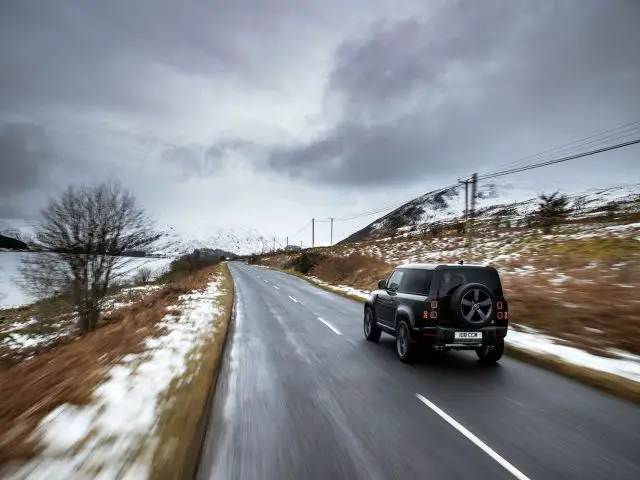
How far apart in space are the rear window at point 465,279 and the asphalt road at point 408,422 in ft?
4.89

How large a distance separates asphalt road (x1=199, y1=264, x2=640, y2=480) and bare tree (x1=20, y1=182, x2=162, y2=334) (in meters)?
13.6

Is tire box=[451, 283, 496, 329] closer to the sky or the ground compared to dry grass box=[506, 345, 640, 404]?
closer to the sky

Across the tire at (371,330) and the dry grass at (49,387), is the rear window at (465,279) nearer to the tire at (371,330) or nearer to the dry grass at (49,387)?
the tire at (371,330)

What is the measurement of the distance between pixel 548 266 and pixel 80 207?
912 inches

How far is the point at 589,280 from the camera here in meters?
13.4

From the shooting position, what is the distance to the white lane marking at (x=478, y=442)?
350cm

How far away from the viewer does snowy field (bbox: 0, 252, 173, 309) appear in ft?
66.1

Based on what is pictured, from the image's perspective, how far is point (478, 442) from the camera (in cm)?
412

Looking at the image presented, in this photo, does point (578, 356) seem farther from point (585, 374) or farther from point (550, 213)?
point (550, 213)

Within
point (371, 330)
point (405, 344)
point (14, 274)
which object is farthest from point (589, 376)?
point (14, 274)

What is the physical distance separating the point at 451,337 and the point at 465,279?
3.87 feet

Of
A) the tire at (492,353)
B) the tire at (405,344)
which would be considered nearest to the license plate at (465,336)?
the tire at (492,353)

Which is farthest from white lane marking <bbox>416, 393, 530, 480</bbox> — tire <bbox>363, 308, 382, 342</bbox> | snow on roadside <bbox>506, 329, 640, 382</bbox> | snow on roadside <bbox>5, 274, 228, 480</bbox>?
tire <bbox>363, 308, 382, 342</bbox>

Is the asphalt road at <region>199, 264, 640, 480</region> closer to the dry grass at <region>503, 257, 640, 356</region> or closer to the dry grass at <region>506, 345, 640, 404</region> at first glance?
the dry grass at <region>506, 345, 640, 404</region>
